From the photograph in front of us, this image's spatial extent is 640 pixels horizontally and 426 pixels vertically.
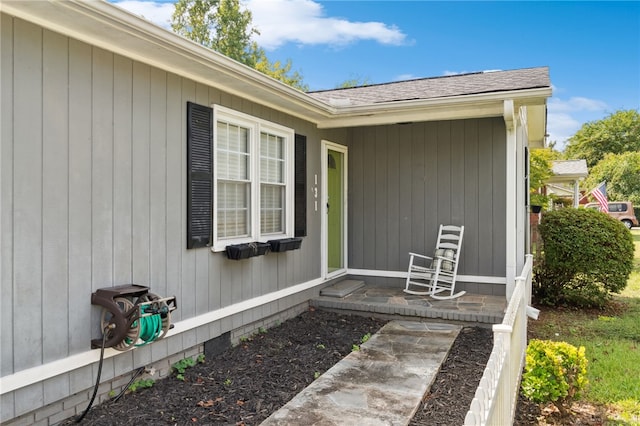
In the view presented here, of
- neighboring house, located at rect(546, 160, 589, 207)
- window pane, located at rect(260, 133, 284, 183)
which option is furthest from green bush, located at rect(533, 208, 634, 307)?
neighboring house, located at rect(546, 160, 589, 207)

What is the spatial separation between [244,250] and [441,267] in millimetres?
2849

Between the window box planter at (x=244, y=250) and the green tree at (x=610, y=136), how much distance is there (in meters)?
40.0

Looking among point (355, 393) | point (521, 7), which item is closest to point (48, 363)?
point (355, 393)

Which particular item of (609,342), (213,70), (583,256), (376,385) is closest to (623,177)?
(583,256)

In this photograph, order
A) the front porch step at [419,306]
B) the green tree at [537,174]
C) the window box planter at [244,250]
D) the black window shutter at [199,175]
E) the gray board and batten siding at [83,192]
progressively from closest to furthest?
the gray board and batten siding at [83,192] < the black window shutter at [199,175] < the window box planter at [244,250] < the front porch step at [419,306] < the green tree at [537,174]

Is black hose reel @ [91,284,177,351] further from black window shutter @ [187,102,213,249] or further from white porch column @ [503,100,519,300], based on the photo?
white porch column @ [503,100,519,300]

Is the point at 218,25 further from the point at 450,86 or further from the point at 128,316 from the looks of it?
the point at 128,316

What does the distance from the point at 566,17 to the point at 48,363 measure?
18.7 meters

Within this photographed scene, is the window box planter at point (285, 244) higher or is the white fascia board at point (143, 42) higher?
the white fascia board at point (143, 42)

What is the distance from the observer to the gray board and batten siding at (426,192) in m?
5.95

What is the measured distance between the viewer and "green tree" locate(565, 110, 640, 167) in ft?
120

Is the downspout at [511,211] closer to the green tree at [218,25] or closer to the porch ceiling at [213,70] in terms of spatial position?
the porch ceiling at [213,70]

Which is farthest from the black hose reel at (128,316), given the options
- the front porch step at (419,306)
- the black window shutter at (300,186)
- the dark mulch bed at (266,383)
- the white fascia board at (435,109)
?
the white fascia board at (435,109)

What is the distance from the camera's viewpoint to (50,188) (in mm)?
2703
